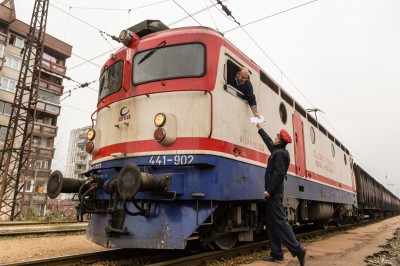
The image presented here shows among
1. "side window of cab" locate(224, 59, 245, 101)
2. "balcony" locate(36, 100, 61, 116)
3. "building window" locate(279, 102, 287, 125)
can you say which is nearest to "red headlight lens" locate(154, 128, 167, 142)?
"side window of cab" locate(224, 59, 245, 101)

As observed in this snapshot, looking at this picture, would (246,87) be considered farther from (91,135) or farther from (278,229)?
(91,135)

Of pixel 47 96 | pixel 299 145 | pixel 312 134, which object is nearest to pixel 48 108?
pixel 47 96

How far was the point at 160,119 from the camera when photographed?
15.7 feet

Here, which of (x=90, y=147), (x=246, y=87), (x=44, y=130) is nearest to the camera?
(x=246, y=87)

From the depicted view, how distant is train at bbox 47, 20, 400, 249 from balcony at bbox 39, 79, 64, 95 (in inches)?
1499

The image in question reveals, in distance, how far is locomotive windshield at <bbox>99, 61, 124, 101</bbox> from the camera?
5961 mm

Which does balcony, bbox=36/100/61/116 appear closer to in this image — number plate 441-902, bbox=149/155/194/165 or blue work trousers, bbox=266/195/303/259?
number plate 441-902, bbox=149/155/194/165

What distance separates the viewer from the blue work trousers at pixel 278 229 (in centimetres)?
466

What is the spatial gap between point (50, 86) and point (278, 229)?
42.0 meters

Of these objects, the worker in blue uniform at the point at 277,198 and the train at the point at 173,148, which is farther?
the worker in blue uniform at the point at 277,198

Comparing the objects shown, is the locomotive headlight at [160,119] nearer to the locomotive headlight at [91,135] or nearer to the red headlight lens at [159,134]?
the red headlight lens at [159,134]

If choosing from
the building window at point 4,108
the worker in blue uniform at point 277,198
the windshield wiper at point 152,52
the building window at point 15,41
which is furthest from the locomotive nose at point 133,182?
the building window at point 15,41

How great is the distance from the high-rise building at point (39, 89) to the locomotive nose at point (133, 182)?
3310cm

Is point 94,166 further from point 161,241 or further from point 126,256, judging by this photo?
point 161,241
